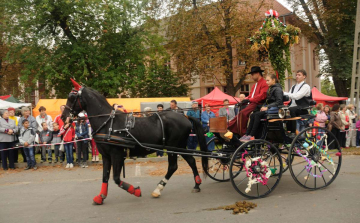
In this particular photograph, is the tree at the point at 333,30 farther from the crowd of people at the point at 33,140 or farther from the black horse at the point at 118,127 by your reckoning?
the black horse at the point at 118,127

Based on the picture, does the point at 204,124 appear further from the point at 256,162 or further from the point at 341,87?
the point at 341,87

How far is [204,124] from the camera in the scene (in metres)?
10.8

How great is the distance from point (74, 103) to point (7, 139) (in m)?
5.78

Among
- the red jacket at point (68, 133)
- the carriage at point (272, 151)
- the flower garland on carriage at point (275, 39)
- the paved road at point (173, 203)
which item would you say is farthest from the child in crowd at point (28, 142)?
the flower garland on carriage at point (275, 39)

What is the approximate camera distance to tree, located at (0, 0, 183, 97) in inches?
895

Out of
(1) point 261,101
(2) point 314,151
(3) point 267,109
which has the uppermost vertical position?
(1) point 261,101

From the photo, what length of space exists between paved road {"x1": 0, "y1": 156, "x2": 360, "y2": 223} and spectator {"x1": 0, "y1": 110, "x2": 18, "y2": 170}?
8.14 feet

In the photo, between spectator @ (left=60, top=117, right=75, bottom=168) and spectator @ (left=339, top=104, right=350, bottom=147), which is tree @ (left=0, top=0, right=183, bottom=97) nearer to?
spectator @ (left=60, top=117, right=75, bottom=168)

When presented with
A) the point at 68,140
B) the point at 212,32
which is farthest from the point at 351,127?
the point at 212,32

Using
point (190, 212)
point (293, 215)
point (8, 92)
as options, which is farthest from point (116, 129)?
point (8, 92)

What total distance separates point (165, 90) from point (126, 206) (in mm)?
23608

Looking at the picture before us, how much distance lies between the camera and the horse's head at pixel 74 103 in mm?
6129

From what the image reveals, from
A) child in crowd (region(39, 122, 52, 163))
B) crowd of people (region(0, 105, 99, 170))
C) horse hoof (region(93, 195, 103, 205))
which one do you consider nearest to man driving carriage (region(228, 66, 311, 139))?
horse hoof (region(93, 195, 103, 205))

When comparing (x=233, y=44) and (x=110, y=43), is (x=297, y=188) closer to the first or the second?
(x=233, y=44)
